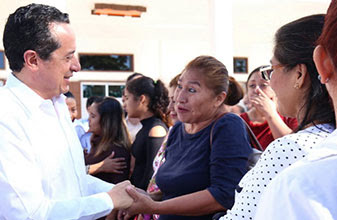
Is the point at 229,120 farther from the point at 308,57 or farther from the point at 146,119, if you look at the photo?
the point at 146,119

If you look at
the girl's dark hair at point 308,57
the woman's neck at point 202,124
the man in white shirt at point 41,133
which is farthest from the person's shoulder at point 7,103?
the girl's dark hair at point 308,57

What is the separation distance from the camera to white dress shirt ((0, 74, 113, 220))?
1444 mm

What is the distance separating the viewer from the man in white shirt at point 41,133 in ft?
4.78

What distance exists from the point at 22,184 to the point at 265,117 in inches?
74.0

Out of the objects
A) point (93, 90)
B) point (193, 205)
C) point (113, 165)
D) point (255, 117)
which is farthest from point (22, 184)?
point (93, 90)

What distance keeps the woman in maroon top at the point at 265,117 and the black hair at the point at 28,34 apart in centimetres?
146

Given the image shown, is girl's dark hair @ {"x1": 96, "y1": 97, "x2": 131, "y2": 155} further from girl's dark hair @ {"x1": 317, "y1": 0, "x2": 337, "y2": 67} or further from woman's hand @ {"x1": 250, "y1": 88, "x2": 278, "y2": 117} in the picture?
girl's dark hair @ {"x1": 317, "y1": 0, "x2": 337, "y2": 67}

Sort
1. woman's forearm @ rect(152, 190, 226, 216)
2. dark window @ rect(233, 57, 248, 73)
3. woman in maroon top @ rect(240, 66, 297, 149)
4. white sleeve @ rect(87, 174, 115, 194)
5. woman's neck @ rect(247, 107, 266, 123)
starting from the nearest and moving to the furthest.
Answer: woman's forearm @ rect(152, 190, 226, 216) < white sleeve @ rect(87, 174, 115, 194) < woman in maroon top @ rect(240, 66, 297, 149) < woman's neck @ rect(247, 107, 266, 123) < dark window @ rect(233, 57, 248, 73)

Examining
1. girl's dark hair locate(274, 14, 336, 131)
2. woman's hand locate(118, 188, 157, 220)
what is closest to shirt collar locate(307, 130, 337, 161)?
A: girl's dark hair locate(274, 14, 336, 131)

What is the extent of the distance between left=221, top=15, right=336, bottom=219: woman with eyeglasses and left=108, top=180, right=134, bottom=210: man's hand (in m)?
0.76

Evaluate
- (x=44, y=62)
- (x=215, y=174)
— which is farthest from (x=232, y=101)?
(x=44, y=62)

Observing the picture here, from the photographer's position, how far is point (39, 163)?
5.18ft

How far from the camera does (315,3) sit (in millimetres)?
9844

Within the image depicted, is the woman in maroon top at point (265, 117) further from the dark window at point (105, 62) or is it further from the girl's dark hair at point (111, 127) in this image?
the dark window at point (105, 62)
